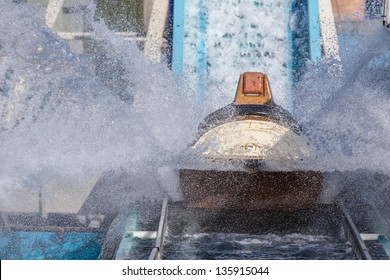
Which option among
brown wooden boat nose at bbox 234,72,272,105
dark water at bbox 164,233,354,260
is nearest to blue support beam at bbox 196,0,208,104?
brown wooden boat nose at bbox 234,72,272,105

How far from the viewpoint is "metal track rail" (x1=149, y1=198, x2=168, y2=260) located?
2.76 m

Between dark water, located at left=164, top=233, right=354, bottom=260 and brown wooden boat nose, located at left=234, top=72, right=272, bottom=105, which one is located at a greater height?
brown wooden boat nose, located at left=234, top=72, right=272, bottom=105

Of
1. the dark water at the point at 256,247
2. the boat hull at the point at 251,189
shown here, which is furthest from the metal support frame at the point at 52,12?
the dark water at the point at 256,247

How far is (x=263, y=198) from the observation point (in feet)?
11.3

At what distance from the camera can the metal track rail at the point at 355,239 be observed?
2.79m

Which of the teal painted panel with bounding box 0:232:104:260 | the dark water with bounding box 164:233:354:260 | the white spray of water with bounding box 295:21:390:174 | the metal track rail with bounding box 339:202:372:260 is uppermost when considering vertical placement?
the white spray of water with bounding box 295:21:390:174

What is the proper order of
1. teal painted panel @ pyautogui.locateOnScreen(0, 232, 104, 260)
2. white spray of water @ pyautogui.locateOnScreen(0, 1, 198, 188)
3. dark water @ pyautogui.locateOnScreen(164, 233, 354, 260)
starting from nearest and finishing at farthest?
dark water @ pyautogui.locateOnScreen(164, 233, 354, 260), teal painted panel @ pyautogui.locateOnScreen(0, 232, 104, 260), white spray of water @ pyautogui.locateOnScreen(0, 1, 198, 188)

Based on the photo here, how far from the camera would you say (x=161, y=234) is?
3.04 metres

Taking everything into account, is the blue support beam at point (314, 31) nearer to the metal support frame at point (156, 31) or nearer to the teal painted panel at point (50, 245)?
the metal support frame at point (156, 31)

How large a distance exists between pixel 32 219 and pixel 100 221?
0.37 meters

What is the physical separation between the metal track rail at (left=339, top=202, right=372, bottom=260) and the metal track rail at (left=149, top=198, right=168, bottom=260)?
0.77 meters

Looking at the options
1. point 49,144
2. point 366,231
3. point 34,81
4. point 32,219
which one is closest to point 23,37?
point 34,81

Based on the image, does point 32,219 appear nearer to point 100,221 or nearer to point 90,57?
point 100,221

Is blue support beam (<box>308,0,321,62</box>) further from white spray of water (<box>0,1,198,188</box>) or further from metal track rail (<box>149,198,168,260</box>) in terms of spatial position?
metal track rail (<box>149,198,168,260</box>)
